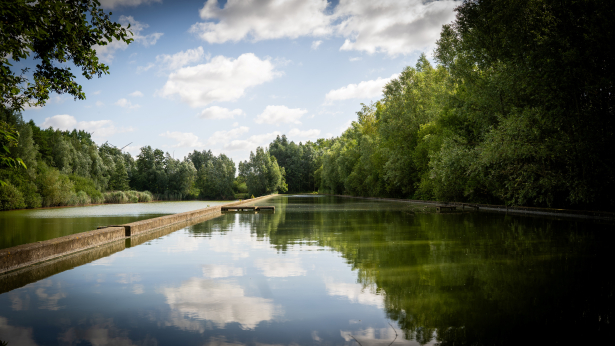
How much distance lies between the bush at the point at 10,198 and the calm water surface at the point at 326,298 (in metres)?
32.7

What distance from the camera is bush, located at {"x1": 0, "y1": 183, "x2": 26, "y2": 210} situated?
33812 mm

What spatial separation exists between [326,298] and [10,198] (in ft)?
126

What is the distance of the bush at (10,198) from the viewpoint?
33.8 meters

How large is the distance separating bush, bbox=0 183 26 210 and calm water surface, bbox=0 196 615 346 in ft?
107

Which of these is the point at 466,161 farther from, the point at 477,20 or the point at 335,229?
the point at 335,229

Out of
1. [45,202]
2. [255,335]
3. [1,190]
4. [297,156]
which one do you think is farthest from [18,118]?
[297,156]

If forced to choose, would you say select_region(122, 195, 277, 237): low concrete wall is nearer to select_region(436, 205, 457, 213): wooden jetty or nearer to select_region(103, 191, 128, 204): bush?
select_region(436, 205, 457, 213): wooden jetty

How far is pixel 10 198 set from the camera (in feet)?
112

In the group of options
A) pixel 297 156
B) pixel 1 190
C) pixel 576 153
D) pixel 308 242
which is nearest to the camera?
pixel 308 242

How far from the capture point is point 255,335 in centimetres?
393

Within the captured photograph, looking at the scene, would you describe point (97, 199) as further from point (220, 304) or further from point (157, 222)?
point (220, 304)

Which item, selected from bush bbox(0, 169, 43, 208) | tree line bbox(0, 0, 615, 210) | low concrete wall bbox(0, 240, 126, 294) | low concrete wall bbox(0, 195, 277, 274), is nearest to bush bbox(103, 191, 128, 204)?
tree line bbox(0, 0, 615, 210)

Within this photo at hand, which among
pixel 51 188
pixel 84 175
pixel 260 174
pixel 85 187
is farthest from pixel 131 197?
pixel 260 174

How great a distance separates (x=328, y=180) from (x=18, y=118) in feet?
160
